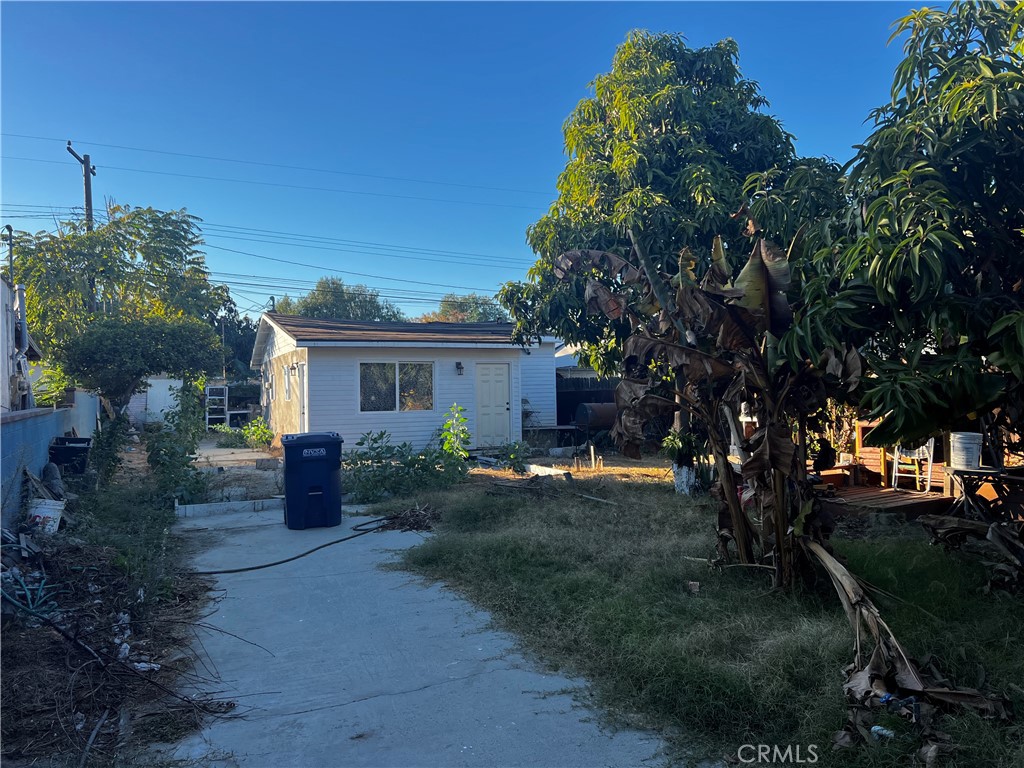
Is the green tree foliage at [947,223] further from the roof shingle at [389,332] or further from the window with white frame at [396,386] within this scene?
the window with white frame at [396,386]

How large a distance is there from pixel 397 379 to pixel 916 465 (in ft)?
36.2

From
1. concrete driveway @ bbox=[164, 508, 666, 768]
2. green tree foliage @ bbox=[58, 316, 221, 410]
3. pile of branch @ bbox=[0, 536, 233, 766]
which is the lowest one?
concrete driveway @ bbox=[164, 508, 666, 768]

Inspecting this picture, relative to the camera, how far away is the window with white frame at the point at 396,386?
53.0 feet

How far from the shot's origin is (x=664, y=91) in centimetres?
966

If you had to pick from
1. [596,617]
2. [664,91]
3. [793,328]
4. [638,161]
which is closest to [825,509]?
[793,328]

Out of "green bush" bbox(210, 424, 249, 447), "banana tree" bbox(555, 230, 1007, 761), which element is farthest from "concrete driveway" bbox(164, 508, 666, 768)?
"green bush" bbox(210, 424, 249, 447)

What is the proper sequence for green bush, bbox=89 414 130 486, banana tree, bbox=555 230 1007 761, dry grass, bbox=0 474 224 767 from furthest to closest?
1. green bush, bbox=89 414 130 486
2. banana tree, bbox=555 230 1007 761
3. dry grass, bbox=0 474 224 767

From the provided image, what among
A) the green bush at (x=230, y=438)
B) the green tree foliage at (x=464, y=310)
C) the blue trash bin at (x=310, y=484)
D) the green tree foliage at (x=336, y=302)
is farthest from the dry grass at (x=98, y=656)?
the green tree foliage at (x=464, y=310)

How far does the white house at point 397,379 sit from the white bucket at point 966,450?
37.4ft

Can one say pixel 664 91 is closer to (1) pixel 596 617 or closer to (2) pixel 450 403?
(1) pixel 596 617

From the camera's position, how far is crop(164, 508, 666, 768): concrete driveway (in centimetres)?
329

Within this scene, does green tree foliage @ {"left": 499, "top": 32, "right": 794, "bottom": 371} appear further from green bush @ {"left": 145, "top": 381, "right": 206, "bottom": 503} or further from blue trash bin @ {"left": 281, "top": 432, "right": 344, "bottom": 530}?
green bush @ {"left": 145, "top": 381, "right": 206, "bottom": 503}

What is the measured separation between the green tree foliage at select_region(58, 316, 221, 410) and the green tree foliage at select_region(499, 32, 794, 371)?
30.6 feet

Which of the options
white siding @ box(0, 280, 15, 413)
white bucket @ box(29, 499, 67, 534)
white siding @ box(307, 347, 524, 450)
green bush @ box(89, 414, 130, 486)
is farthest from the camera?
white siding @ box(307, 347, 524, 450)
